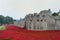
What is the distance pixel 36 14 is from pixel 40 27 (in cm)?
201

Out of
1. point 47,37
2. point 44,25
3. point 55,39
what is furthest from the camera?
point 44,25

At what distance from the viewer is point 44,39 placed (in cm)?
1177

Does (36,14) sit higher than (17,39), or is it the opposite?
(36,14)

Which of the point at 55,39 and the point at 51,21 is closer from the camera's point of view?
the point at 55,39

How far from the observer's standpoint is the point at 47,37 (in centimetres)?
1221

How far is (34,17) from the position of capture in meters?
27.1

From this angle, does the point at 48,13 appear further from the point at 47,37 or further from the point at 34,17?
the point at 47,37

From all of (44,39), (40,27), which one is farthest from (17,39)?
(40,27)

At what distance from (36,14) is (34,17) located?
54cm

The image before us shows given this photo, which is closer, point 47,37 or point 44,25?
point 47,37

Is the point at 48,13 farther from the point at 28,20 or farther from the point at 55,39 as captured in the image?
the point at 55,39

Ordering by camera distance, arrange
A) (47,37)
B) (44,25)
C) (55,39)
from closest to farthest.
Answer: (55,39), (47,37), (44,25)

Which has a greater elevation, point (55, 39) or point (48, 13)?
point (48, 13)

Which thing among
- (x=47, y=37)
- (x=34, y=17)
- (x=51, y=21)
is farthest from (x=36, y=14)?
(x=47, y=37)
